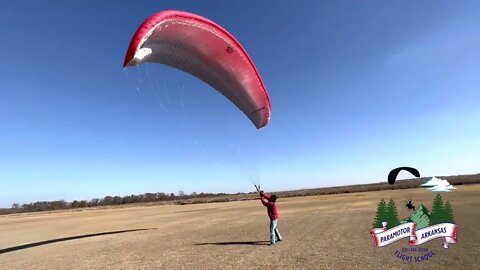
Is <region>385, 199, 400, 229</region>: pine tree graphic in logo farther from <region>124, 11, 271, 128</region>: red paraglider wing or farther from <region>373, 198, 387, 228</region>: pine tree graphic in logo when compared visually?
<region>124, 11, 271, 128</region>: red paraglider wing

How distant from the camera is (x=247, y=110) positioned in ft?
54.2

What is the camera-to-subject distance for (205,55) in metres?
14.1

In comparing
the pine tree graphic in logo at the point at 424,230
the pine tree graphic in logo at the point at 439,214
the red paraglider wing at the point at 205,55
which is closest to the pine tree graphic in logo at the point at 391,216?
the pine tree graphic in logo at the point at 424,230

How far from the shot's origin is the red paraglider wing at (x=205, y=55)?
36.1 ft

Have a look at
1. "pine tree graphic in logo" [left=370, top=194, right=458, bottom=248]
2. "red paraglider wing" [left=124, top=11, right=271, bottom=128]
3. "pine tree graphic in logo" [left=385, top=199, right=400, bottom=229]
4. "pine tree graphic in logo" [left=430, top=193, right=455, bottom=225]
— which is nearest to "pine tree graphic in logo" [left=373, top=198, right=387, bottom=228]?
"pine tree graphic in logo" [left=385, top=199, right=400, bottom=229]

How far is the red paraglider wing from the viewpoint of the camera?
36.1 feet

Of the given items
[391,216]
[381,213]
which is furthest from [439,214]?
[381,213]

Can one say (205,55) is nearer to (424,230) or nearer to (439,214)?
(424,230)

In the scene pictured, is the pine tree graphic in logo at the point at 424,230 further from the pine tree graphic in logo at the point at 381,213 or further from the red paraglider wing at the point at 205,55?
the red paraglider wing at the point at 205,55

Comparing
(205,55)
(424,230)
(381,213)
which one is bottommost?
(424,230)

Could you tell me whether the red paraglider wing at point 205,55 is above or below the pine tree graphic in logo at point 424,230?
above

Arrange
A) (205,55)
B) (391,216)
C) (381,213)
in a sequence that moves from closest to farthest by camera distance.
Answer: (205,55) → (391,216) → (381,213)

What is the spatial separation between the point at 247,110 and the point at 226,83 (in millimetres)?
1793

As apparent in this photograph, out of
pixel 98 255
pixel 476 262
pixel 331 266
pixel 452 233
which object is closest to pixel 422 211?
pixel 452 233
